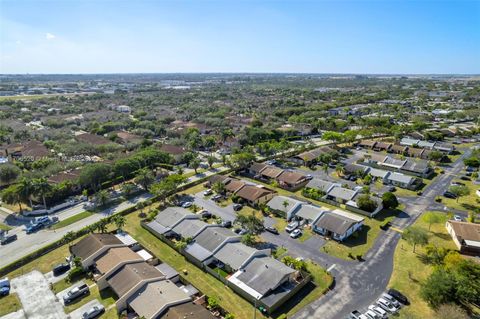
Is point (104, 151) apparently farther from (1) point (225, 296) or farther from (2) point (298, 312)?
(2) point (298, 312)

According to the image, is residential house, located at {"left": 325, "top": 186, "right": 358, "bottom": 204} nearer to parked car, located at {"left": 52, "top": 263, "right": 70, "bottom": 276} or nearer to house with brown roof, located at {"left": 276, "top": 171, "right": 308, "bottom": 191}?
house with brown roof, located at {"left": 276, "top": 171, "right": 308, "bottom": 191}

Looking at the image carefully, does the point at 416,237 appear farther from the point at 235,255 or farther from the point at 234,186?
the point at 234,186

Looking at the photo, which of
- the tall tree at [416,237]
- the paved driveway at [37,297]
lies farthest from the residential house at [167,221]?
the tall tree at [416,237]

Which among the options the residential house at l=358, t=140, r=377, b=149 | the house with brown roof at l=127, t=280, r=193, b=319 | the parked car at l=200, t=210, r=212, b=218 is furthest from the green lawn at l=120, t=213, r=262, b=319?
the residential house at l=358, t=140, r=377, b=149

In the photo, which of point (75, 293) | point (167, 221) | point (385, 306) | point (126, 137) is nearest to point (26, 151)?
point (126, 137)

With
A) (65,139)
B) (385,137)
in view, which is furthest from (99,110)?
(385,137)

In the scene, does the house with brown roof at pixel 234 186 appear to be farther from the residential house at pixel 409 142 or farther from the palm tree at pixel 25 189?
the residential house at pixel 409 142
